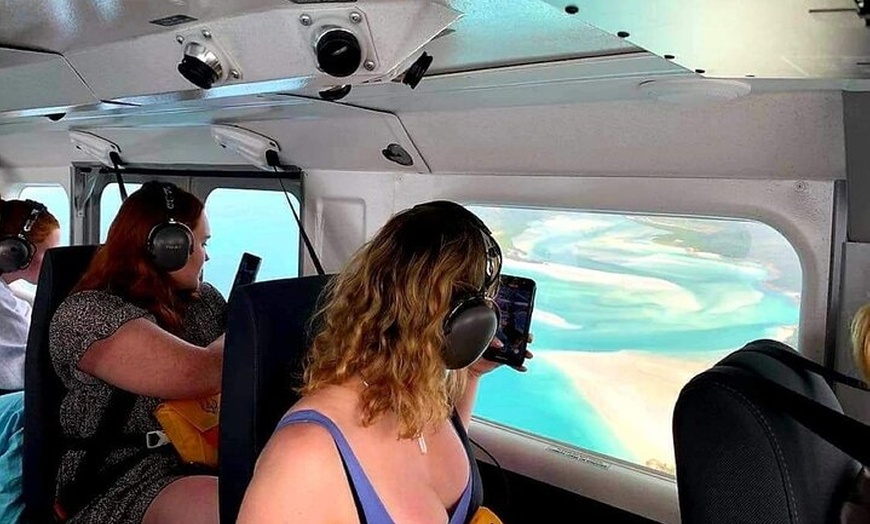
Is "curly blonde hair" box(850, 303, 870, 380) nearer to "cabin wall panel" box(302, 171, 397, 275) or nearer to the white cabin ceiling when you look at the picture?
the white cabin ceiling

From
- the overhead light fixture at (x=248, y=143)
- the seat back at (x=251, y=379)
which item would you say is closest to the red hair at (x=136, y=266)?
the seat back at (x=251, y=379)

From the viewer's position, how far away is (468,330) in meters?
1.27

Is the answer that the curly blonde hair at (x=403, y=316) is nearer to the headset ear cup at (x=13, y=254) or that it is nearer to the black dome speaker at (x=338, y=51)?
the black dome speaker at (x=338, y=51)

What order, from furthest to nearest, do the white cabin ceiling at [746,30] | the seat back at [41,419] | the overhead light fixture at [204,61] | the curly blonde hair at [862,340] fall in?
1. the seat back at [41,419]
2. the curly blonde hair at [862,340]
3. the overhead light fixture at [204,61]
4. the white cabin ceiling at [746,30]

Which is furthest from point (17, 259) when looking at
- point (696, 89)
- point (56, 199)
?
point (696, 89)

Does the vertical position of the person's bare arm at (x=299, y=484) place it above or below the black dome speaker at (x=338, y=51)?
below

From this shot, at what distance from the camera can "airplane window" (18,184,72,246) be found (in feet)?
13.7

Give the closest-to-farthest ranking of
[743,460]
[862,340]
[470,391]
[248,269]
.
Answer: [743,460] < [862,340] < [470,391] < [248,269]

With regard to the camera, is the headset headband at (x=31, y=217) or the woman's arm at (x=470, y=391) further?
the headset headband at (x=31, y=217)

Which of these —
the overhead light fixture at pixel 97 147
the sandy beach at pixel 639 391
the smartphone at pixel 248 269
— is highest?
the overhead light fixture at pixel 97 147

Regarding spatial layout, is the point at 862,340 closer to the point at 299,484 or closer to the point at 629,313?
the point at 629,313

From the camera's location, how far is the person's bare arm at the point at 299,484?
1114 millimetres

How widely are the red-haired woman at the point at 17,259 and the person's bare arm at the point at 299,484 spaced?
213cm

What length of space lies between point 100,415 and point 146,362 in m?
0.27
